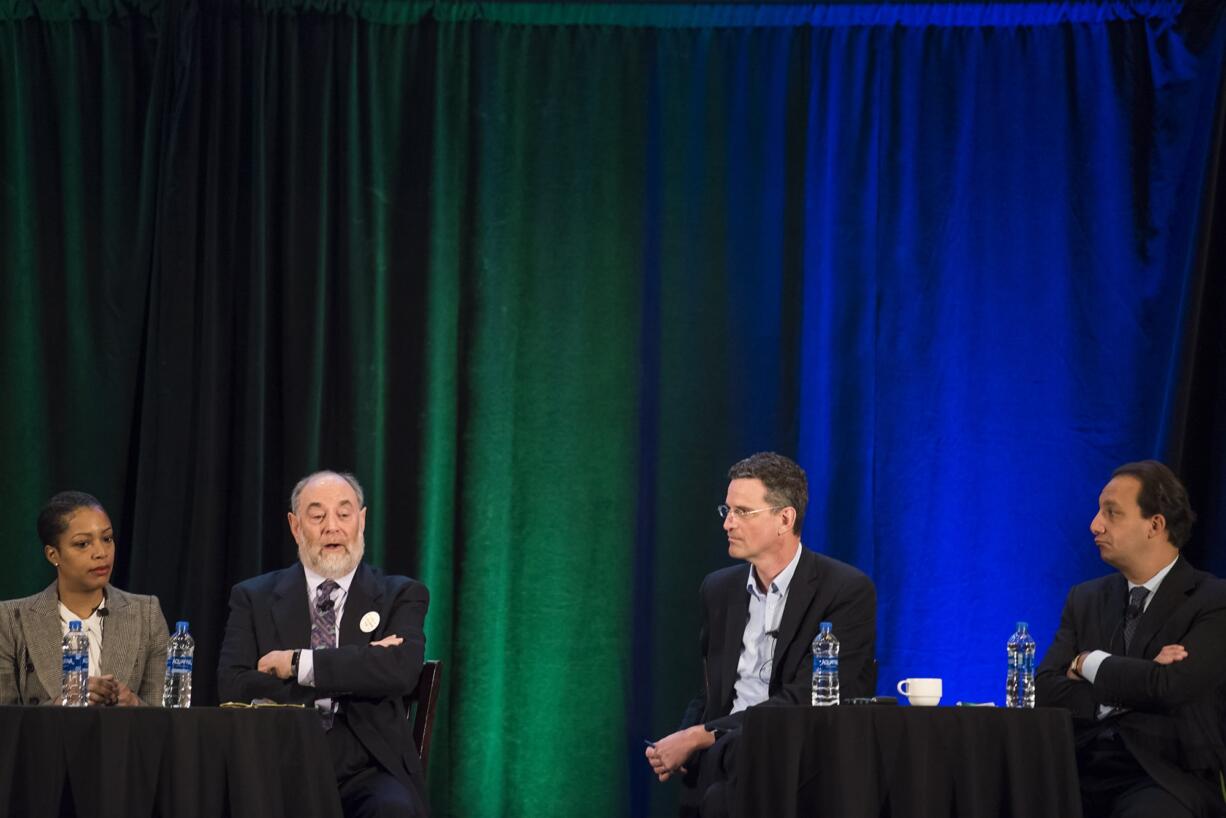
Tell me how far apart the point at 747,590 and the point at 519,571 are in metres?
1.40

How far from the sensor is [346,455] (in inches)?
234

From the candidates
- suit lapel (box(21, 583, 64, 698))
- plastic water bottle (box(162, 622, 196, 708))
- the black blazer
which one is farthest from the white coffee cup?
suit lapel (box(21, 583, 64, 698))

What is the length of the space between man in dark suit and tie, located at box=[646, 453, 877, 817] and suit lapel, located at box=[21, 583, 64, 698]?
6.41 feet

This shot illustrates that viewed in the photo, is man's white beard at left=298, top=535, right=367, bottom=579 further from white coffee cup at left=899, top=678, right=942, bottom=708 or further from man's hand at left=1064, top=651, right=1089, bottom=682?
man's hand at left=1064, top=651, right=1089, bottom=682

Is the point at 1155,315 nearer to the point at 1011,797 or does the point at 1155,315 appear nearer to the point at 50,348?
the point at 1011,797

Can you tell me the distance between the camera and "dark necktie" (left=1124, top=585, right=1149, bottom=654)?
461cm

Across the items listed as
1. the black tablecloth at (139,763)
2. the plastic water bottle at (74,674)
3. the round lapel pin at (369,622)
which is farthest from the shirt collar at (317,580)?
the black tablecloth at (139,763)

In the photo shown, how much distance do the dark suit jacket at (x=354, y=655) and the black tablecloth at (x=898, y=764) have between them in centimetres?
119

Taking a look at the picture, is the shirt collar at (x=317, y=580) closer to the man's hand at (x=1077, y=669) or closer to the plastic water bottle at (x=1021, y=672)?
the plastic water bottle at (x=1021, y=672)

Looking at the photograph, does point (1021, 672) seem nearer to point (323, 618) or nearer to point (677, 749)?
point (677, 749)

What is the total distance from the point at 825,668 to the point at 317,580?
65.6 inches

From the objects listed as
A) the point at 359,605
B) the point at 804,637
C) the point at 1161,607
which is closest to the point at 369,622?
the point at 359,605

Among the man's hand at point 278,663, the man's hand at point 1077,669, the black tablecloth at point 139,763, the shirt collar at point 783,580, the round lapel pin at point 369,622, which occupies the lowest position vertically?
the black tablecloth at point 139,763

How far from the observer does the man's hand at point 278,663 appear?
172 inches
